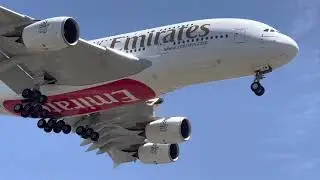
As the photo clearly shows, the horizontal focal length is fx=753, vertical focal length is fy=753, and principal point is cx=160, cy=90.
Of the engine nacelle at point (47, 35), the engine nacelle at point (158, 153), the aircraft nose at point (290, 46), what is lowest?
the engine nacelle at point (47, 35)

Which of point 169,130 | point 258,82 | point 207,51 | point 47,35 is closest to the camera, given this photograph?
point 47,35

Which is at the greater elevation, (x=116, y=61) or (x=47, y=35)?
(x=116, y=61)

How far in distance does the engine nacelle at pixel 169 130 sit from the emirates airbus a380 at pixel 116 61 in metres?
4.13

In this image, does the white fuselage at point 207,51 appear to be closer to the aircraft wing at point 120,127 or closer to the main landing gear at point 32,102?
the main landing gear at point 32,102

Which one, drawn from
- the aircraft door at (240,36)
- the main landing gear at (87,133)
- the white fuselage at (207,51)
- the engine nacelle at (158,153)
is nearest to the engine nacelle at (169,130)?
the engine nacelle at (158,153)

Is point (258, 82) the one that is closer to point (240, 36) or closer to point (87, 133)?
point (240, 36)

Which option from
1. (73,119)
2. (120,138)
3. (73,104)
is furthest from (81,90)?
(120,138)

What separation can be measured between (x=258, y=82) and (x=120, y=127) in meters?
11.1

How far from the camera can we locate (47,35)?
3431 cm

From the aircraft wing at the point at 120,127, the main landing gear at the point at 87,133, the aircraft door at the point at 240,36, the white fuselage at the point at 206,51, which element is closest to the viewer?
the white fuselage at the point at 206,51

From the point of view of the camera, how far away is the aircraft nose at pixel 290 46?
35875mm

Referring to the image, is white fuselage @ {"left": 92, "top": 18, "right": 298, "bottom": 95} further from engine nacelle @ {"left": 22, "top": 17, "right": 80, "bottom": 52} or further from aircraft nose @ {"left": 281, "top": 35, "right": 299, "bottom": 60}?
engine nacelle @ {"left": 22, "top": 17, "right": 80, "bottom": 52}

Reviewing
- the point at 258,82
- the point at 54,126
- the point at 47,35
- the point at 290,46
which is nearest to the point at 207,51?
the point at 258,82

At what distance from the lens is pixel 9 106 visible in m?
41.2
